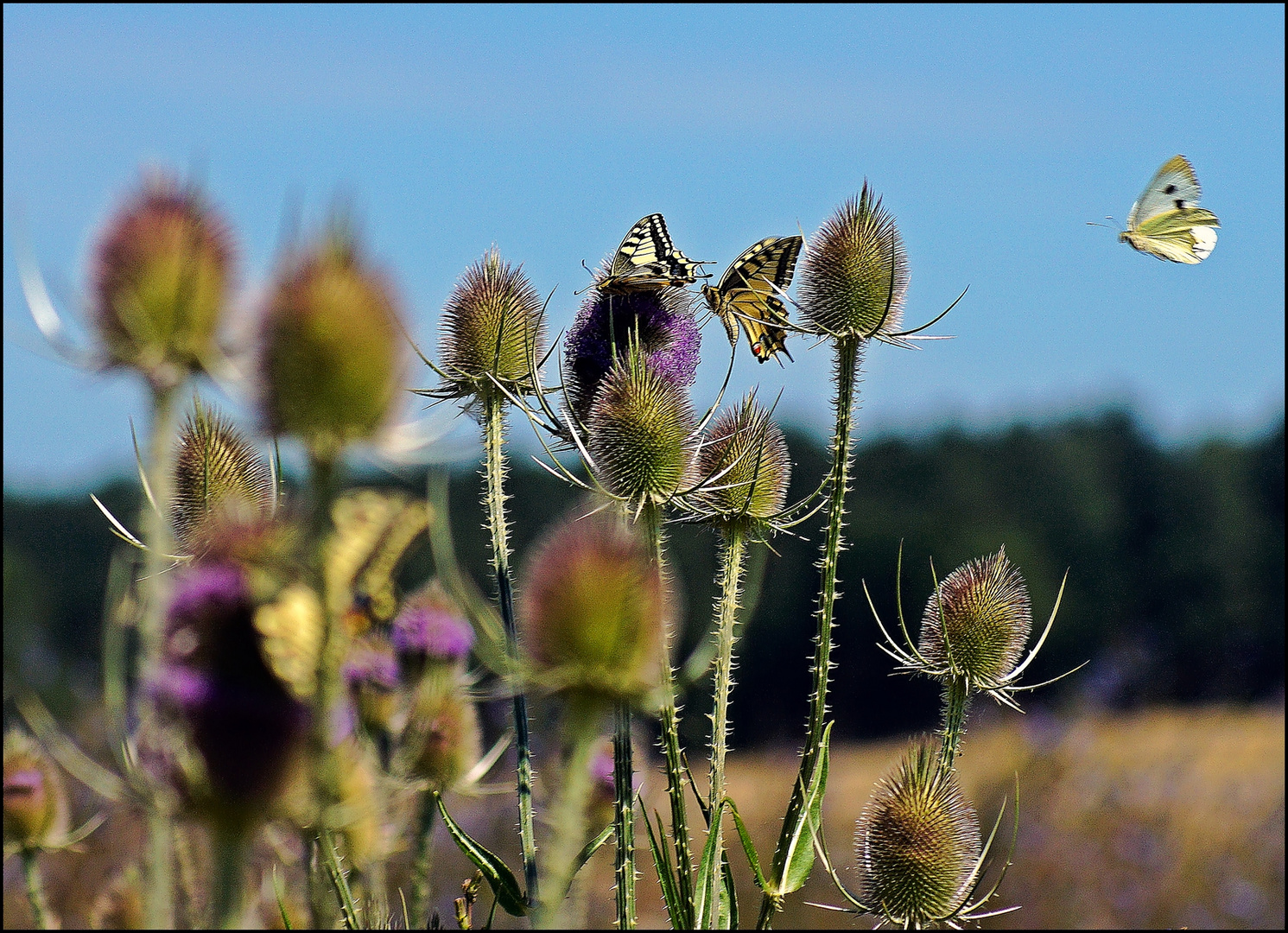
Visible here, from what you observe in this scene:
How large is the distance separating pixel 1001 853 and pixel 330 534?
14.1 meters

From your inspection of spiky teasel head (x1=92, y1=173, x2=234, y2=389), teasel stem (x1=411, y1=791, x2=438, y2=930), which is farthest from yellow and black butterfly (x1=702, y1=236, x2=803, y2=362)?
spiky teasel head (x1=92, y1=173, x2=234, y2=389)

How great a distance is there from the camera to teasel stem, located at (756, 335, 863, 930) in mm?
2896

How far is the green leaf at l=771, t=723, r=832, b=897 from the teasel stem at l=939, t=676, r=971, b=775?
1.80ft

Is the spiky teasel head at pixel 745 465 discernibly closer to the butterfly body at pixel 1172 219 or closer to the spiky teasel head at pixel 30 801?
the spiky teasel head at pixel 30 801

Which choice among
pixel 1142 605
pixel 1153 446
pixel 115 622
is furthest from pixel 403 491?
pixel 1153 446

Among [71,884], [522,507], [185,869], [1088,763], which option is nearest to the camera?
[185,869]

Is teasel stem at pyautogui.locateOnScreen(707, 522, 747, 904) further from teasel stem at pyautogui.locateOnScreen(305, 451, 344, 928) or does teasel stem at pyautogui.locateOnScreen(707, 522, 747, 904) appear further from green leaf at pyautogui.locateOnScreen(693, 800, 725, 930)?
teasel stem at pyautogui.locateOnScreen(305, 451, 344, 928)

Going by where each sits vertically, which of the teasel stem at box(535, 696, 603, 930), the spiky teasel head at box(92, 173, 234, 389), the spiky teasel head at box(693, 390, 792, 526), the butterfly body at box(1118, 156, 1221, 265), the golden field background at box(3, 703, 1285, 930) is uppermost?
the butterfly body at box(1118, 156, 1221, 265)

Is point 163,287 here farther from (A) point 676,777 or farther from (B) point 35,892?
(A) point 676,777

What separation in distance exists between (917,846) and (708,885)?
0.77 metres

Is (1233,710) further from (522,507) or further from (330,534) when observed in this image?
(330,534)

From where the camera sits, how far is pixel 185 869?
2662 mm

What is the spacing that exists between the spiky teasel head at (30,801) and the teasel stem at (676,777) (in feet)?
5.30

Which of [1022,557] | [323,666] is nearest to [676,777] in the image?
[323,666]
